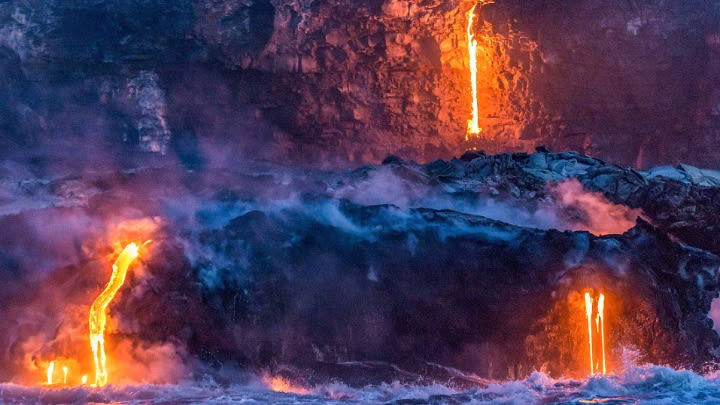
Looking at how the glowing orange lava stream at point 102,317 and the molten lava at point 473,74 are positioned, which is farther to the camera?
the molten lava at point 473,74

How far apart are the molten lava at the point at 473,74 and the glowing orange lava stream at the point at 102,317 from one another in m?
5.25

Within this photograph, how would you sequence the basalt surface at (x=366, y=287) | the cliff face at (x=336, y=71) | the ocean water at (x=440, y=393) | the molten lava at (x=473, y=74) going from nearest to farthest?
the ocean water at (x=440, y=393) → the basalt surface at (x=366, y=287) → the cliff face at (x=336, y=71) → the molten lava at (x=473, y=74)

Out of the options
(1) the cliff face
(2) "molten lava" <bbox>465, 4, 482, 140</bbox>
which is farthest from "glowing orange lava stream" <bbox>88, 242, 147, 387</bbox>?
(2) "molten lava" <bbox>465, 4, 482, 140</bbox>

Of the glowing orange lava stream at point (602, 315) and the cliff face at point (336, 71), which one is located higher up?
the cliff face at point (336, 71)

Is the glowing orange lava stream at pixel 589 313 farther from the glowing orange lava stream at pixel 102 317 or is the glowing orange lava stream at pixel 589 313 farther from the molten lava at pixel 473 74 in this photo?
the molten lava at pixel 473 74

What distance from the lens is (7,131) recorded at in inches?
380

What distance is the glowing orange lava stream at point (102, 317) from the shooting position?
549 centimetres

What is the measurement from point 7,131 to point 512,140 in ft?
21.3

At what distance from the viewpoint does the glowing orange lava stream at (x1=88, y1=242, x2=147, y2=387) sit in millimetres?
5492

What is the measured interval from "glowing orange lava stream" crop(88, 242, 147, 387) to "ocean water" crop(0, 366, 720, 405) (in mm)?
301

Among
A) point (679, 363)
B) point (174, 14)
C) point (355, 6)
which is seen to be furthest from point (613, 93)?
point (174, 14)

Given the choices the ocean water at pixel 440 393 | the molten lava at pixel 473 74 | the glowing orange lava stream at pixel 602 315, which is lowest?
the ocean water at pixel 440 393

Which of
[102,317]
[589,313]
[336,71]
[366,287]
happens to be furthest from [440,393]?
[336,71]

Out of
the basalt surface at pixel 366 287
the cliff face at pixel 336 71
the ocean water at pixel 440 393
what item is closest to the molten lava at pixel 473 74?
the cliff face at pixel 336 71
